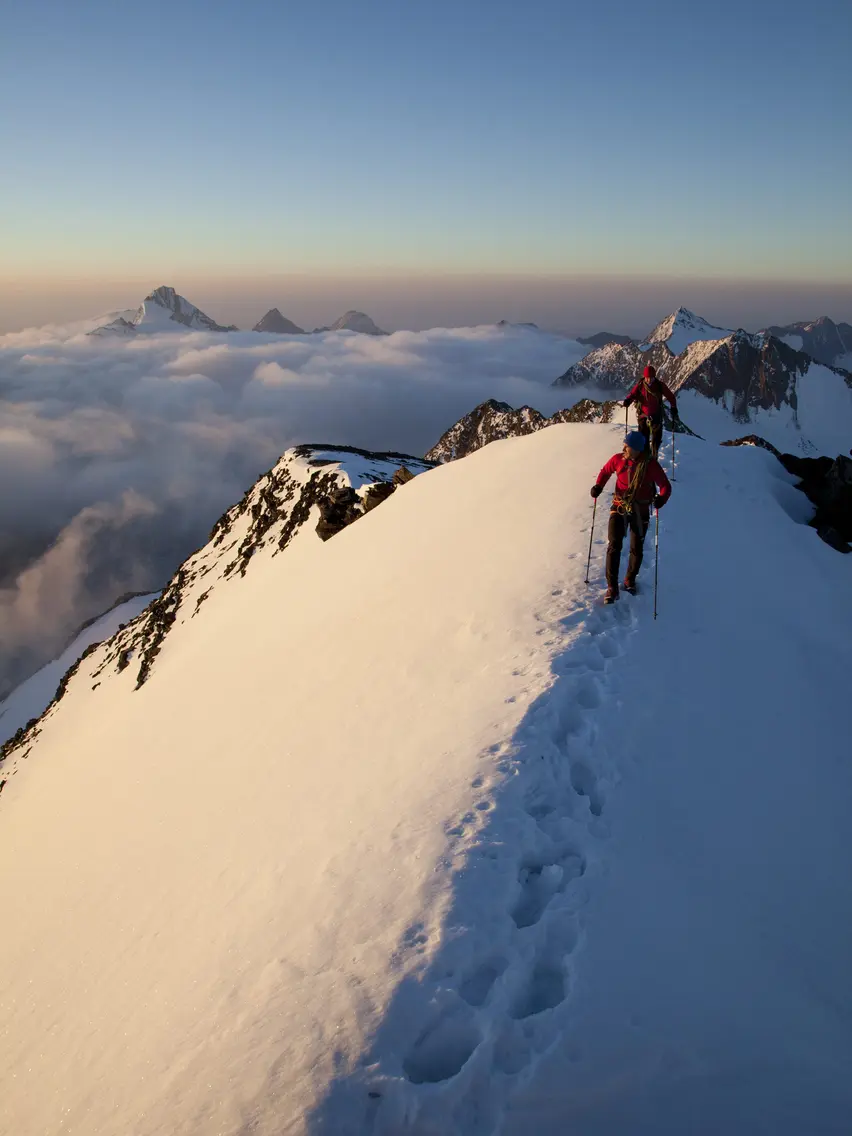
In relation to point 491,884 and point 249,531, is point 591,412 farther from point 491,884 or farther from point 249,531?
point 491,884

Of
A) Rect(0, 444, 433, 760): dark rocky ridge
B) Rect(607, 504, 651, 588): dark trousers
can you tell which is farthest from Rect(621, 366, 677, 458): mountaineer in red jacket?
Rect(0, 444, 433, 760): dark rocky ridge

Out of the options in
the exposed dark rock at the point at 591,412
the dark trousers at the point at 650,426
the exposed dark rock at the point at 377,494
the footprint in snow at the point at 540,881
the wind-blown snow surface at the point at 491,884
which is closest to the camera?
the wind-blown snow surface at the point at 491,884

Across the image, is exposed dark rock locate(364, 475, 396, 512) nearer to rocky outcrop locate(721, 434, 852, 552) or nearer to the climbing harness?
rocky outcrop locate(721, 434, 852, 552)

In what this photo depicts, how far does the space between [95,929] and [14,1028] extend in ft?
4.86

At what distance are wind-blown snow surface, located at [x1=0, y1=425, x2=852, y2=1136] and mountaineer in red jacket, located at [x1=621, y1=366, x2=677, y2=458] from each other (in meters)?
2.23

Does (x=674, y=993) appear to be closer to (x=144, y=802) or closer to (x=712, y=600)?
(x=712, y=600)

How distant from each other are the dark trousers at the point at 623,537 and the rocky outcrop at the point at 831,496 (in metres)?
8.58

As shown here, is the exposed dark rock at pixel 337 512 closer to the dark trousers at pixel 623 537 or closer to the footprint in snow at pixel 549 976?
the dark trousers at pixel 623 537

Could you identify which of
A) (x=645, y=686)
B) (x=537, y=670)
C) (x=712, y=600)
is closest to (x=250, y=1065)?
(x=537, y=670)

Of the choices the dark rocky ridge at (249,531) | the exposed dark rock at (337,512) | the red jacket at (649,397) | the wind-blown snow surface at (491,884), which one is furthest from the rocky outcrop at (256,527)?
the wind-blown snow surface at (491,884)

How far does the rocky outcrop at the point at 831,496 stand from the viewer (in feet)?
54.0

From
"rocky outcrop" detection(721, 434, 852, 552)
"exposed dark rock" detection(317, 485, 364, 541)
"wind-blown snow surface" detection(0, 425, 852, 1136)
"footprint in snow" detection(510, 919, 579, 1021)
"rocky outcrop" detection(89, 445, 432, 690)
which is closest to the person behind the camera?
"wind-blown snow surface" detection(0, 425, 852, 1136)

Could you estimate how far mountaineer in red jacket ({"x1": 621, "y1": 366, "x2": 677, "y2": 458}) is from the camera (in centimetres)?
1439

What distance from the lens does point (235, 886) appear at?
784 centimetres
